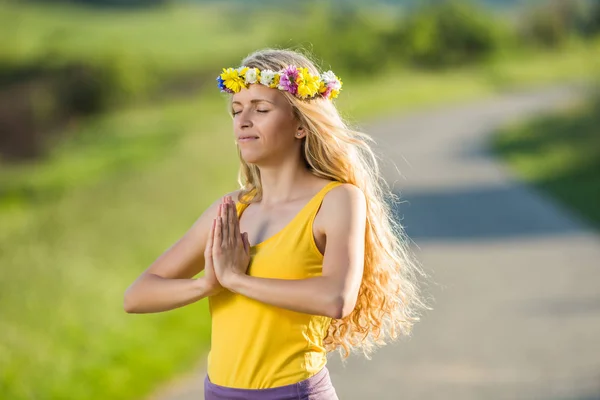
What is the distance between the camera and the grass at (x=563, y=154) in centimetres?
1393

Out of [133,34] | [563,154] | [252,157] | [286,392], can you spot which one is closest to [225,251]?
[252,157]

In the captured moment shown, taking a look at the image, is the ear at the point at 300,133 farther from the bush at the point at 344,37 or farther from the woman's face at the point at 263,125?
the bush at the point at 344,37

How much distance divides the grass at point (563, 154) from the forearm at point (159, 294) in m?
9.20

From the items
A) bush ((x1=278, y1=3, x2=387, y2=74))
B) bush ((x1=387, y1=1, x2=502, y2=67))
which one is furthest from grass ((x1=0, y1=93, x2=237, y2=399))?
bush ((x1=387, y1=1, x2=502, y2=67))

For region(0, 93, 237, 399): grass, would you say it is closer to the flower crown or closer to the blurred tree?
the flower crown

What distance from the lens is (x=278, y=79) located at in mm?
3049

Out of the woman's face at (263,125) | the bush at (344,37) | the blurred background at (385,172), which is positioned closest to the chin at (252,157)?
the woman's face at (263,125)

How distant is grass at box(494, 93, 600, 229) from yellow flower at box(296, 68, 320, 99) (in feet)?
29.9

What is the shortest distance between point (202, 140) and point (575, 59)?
14616mm

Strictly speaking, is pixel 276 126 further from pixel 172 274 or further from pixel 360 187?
pixel 172 274

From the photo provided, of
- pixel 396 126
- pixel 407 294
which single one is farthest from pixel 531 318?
pixel 396 126

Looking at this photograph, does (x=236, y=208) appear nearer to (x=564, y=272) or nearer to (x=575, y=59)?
(x=564, y=272)

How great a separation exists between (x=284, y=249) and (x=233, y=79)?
19.0 inches

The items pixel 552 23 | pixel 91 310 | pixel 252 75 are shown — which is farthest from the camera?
pixel 552 23
